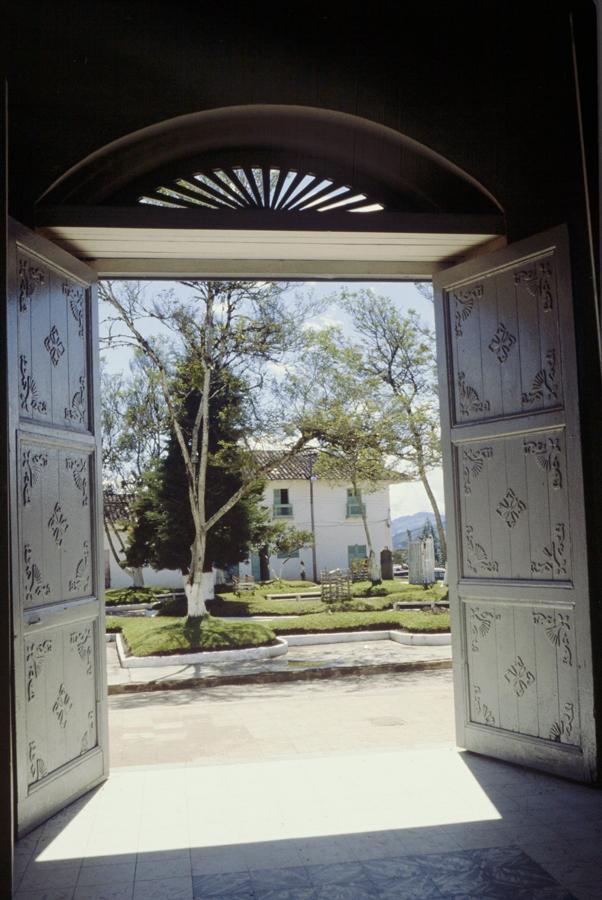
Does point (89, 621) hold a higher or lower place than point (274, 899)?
higher

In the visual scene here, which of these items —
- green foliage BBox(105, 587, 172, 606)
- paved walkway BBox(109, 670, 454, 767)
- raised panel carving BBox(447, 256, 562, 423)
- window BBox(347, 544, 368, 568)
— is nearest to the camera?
raised panel carving BBox(447, 256, 562, 423)

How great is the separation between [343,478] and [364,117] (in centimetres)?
1210

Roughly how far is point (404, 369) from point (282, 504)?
1011 centimetres

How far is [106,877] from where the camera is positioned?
281 cm

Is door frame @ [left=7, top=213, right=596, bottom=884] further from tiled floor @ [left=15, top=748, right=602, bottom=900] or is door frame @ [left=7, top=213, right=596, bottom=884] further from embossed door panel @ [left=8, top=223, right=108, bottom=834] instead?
tiled floor @ [left=15, top=748, right=602, bottom=900]

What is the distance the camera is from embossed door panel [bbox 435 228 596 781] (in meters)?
3.65

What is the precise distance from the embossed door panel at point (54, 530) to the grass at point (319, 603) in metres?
11.6

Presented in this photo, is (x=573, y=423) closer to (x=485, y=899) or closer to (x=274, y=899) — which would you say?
(x=485, y=899)

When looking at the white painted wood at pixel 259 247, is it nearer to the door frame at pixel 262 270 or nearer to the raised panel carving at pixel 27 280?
the door frame at pixel 262 270

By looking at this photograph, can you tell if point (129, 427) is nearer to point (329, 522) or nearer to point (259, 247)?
point (329, 522)

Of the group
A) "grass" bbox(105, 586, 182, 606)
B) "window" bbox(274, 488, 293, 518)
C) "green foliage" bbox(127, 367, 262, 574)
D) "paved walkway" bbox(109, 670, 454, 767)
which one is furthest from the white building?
"paved walkway" bbox(109, 670, 454, 767)

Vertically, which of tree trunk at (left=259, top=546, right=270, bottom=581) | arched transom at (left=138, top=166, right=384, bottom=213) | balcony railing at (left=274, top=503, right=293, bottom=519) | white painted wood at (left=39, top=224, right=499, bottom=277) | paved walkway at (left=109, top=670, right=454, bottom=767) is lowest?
paved walkway at (left=109, top=670, right=454, bottom=767)

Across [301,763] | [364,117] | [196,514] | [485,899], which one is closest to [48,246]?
[364,117]

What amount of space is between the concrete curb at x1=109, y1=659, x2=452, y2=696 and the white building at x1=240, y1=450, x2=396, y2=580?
14282mm
